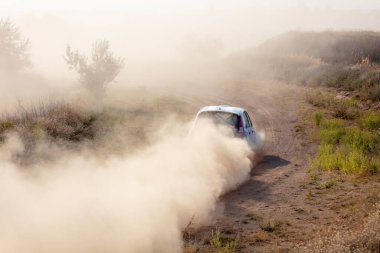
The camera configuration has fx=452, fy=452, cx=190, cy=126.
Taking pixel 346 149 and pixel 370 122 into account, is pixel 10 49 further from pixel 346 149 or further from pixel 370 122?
pixel 346 149

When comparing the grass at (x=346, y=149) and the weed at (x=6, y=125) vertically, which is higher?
the weed at (x=6, y=125)

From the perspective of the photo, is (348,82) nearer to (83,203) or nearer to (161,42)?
(83,203)

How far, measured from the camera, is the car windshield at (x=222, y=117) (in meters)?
13.9

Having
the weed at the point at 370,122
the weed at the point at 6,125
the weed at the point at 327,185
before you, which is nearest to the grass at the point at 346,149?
the weed at the point at 370,122

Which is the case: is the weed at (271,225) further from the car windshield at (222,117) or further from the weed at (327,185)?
the car windshield at (222,117)

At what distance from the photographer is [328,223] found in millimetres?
8680

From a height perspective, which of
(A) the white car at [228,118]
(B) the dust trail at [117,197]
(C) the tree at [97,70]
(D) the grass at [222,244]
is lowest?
(D) the grass at [222,244]

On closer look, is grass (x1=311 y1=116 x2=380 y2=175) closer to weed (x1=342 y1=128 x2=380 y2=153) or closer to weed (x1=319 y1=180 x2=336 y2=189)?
weed (x1=342 y1=128 x2=380 y2=153)

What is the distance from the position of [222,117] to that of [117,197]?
6113 mm

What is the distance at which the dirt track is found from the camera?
805 cm

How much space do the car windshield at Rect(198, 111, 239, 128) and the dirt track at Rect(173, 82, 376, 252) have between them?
1628 millimetres

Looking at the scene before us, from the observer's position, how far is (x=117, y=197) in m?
8.64

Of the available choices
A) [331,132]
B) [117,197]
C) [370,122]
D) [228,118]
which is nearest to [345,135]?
[331,132]

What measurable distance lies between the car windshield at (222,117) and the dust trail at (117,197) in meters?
0.89
